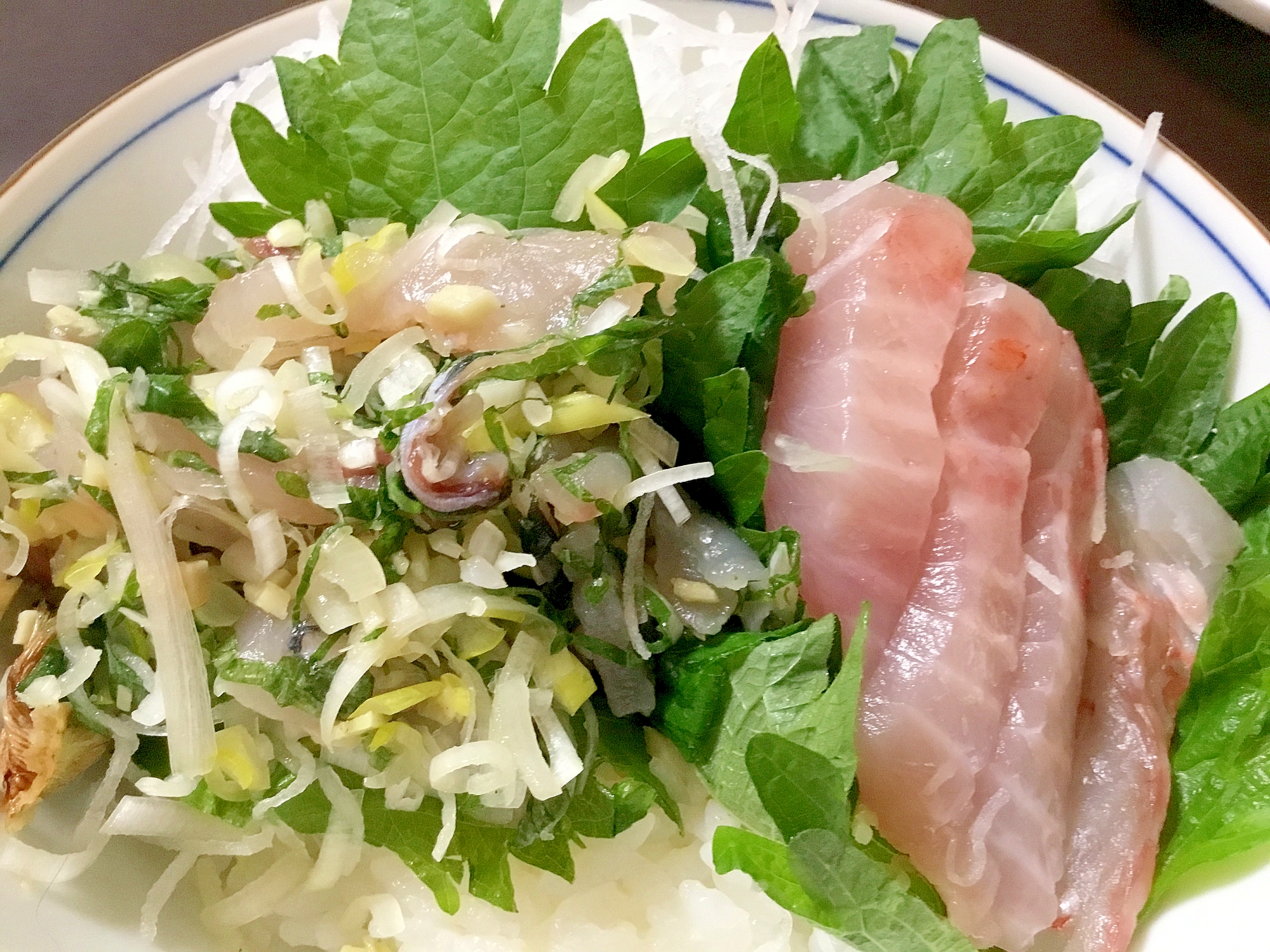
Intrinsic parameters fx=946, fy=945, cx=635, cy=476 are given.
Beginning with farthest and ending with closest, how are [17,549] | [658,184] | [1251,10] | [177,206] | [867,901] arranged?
1. [1251,10]
2. [177,206]
3. [658,184]
4. [17,549]
5. [867,901]

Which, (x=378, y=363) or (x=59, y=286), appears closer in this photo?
(x=378, y=363)

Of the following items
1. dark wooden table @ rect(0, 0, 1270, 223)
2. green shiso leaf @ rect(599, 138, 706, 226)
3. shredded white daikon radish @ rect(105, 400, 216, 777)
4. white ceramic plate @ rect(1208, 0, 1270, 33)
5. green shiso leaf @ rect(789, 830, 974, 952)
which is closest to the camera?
green shiso leaf @ rect(789, 830, 974, 952)

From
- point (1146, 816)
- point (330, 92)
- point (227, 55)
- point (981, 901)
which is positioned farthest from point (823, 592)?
point (227, 55)

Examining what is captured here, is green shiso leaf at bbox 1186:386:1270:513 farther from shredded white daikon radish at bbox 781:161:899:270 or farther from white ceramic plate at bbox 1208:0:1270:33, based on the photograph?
white ceramic plate at bbox 1208:0:1270:33

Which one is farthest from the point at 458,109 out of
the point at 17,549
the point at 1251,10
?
the point at 1251,10

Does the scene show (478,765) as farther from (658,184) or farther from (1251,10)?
(1251,10)

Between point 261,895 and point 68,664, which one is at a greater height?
point 68,664

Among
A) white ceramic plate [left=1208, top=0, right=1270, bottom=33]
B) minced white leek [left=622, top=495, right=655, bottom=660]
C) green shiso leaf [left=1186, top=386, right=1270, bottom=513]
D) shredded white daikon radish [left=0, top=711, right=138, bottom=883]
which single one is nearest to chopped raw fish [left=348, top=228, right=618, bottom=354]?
minced white leek [left=622, top=495, right=655, bottom=660]
